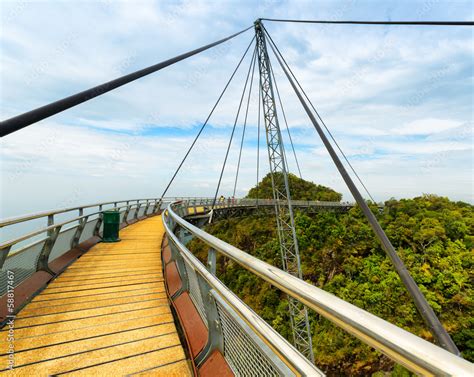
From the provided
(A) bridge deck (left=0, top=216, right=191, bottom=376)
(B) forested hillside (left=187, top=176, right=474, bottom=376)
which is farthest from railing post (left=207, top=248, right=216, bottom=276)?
(B) forested hillside (left=187, top=176, right=474, bottom=376)

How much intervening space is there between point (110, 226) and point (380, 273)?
3097 cm

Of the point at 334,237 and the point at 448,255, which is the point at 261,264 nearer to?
the point at 448,255

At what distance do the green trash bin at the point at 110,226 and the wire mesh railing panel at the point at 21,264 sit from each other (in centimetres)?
374

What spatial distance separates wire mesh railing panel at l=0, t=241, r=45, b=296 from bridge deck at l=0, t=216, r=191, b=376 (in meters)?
0.41

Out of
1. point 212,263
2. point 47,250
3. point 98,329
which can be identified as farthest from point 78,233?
point 212,263

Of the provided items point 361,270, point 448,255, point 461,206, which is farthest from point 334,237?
point 461,206

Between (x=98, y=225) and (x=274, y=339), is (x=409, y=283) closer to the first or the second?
(x=274, y=339)

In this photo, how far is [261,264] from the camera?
1.52 meters

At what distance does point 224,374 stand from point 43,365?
6.40 ft

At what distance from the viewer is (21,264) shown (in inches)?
153

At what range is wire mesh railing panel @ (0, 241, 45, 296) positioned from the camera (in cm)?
345

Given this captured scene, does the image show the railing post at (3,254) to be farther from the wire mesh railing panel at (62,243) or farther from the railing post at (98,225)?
the railing post at (98,225)

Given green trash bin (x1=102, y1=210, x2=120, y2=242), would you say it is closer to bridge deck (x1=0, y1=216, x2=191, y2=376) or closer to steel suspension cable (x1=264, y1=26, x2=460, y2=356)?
bridge deck (x1=0, y1=216, x2=191, y2=376)

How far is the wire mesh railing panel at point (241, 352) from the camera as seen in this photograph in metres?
1.54
